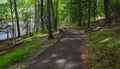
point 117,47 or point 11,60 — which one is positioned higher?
point 117,47

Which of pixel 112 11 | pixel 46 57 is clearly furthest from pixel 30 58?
pixel 112 11

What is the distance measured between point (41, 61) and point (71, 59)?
210 centimetres

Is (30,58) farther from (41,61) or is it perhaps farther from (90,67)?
(90,67)

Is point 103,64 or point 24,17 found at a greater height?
point 24,17

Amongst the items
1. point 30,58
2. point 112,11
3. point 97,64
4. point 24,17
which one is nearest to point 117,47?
point 97,64

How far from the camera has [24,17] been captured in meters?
61.8

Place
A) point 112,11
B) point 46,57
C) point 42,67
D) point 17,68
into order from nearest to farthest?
1. point 42,67
2. point 17,68
3. point 46,57
4. point 112,11

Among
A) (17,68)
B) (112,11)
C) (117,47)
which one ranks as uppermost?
(112,11)

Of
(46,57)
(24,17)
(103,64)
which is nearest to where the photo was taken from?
(103,64)

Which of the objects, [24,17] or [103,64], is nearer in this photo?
[103,64]

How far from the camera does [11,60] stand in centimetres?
1680

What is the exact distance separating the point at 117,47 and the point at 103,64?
299 centimetres

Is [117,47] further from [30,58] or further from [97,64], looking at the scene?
[30,58]

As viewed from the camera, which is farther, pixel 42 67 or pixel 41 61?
pixel 41 61
